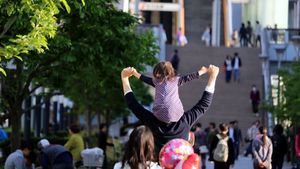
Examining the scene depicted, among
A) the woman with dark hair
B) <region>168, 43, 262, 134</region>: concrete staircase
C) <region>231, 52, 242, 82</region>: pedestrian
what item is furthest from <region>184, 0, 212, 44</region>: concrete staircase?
the woman with dark hair

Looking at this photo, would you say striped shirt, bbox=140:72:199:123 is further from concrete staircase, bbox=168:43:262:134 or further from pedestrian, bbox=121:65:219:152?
concrete staircase, bbox=168:43:262:134

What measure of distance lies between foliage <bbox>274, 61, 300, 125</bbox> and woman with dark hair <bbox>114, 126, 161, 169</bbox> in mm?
23153

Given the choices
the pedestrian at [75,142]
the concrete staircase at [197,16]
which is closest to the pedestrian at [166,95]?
the pedestrian at [75,142]

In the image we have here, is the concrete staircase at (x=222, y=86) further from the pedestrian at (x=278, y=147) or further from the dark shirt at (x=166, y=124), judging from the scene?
the dark shirt at (x=166, y=124)

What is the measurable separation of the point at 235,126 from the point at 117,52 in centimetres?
1499

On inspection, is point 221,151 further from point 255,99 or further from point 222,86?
point 222,86

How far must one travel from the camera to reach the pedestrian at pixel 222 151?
19.8 metres

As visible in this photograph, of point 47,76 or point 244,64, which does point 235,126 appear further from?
point 244,64

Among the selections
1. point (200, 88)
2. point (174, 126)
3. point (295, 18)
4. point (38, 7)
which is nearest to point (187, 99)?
point (200, 88)

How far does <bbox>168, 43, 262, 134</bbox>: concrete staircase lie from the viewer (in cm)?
4628

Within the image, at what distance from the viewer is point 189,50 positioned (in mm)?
56531

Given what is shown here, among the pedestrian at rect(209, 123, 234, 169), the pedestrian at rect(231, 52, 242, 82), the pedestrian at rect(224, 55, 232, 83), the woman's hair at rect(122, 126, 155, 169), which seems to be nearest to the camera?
the woman's hair at rect(122, 126, 155, 169)

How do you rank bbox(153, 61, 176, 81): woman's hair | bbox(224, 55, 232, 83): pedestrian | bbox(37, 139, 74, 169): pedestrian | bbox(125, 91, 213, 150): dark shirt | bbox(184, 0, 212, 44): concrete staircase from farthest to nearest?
bbox(184, 0, 212, 44): concrete staircase → bbox(224, 55, 232, 83): pedestrian → bbox(37, 139, 74, 169): pedestrian → bbox(153, 61, 176, 81): woman's hair → bbox(125, 91, 213, 150): dark shirt

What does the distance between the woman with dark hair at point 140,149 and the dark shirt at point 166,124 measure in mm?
1417
